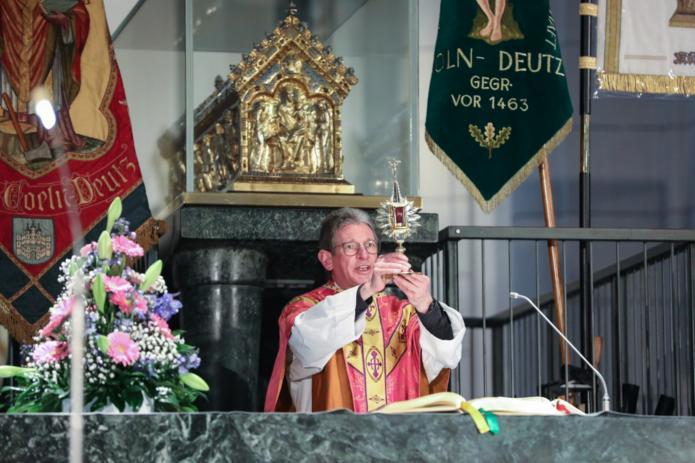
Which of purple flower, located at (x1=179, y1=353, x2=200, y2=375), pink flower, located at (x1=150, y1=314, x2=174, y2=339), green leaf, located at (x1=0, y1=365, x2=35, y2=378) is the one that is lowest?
green leaf, located at (x1=0, y1=365, x2=35, y2=378)

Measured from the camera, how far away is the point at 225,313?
725 cm

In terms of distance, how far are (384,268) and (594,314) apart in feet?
13.7

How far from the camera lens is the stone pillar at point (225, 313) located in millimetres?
7125

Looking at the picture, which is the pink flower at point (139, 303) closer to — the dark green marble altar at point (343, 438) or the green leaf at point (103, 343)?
the green leaf at point (103, 343)

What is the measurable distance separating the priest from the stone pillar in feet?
2.72

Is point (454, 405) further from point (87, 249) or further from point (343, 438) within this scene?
point (87, 249)

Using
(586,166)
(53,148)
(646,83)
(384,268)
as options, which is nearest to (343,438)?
(384,268)

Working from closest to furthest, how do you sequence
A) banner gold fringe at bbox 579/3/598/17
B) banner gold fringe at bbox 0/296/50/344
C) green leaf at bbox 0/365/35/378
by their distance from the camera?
green leaf at bbox 0/365/35/378, banner gold fringe at bbox 0/296/50/344, banner gold fringe at bbox 579/3/598/17

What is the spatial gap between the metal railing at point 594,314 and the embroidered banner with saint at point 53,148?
5.49ft

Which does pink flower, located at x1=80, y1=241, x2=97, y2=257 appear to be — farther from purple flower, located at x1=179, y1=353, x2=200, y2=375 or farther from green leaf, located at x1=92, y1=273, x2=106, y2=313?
purple flower, located at x1=179, y1=353, x2=200, y2=375

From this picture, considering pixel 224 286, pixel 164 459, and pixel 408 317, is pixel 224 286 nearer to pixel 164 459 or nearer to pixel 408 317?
pixel 408 317

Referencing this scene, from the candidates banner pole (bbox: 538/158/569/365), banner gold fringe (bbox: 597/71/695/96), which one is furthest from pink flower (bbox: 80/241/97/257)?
banner gold fringe (bbox: 597/71/695/96)

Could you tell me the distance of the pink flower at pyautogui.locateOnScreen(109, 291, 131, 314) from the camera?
186 inches

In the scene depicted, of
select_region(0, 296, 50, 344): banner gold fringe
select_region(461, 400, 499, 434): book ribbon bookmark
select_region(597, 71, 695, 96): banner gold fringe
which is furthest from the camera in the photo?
select_region(597, 71, 695, 96): banner gold fringe
